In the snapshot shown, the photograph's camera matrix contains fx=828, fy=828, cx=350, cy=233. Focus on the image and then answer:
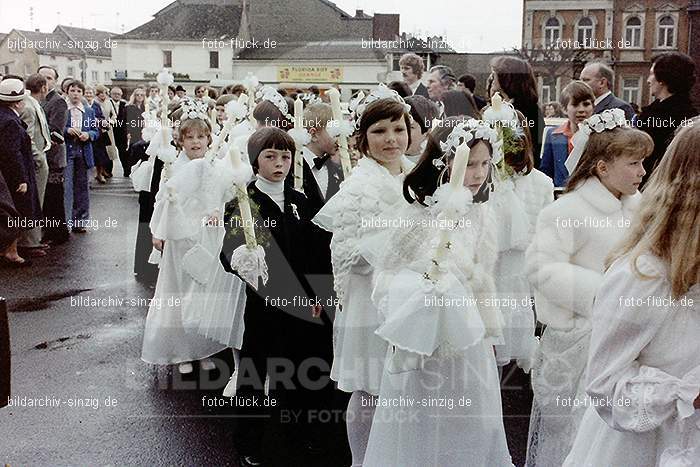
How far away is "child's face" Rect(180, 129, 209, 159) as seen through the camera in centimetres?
640

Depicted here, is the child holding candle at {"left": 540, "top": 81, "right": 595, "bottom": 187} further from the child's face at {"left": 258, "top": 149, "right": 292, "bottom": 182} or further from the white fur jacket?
the white fur jacket

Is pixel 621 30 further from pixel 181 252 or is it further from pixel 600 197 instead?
pixel 600 197

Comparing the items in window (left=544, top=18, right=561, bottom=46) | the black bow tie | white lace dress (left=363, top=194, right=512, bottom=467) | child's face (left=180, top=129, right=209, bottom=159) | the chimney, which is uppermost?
window (left=544, top=18, right=561, bottom=46)

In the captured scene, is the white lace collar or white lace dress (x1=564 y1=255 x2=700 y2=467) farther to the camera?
the white lace collar

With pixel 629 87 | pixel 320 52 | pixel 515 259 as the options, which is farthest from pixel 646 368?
pixel 629 87

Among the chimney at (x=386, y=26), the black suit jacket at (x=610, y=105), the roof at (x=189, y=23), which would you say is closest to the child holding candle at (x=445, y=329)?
the black suit jacket at (x=610, y=105)

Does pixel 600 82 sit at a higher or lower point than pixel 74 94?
lower

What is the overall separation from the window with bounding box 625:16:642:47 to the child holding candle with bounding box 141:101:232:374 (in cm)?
2083

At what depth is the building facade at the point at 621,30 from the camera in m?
24.5

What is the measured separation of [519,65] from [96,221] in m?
9.00

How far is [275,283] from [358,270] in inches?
31.0

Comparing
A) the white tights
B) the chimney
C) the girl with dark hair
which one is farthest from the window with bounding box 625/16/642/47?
the white tights

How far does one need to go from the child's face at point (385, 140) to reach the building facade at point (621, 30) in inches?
755

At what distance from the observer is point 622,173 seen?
150 inches
